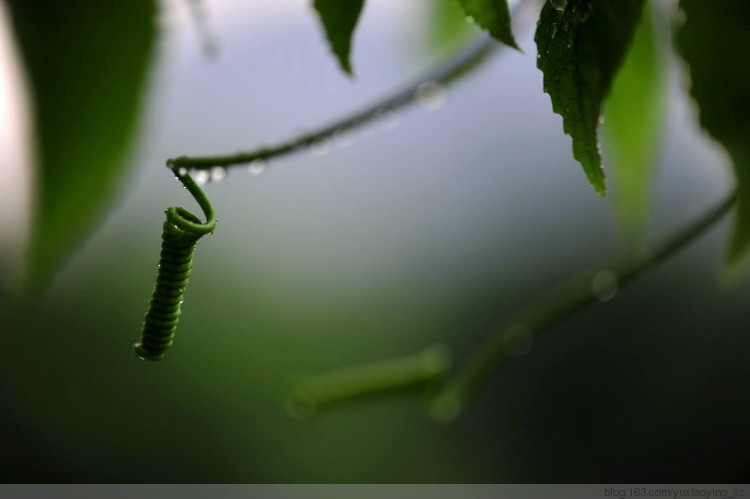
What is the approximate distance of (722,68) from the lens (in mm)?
245

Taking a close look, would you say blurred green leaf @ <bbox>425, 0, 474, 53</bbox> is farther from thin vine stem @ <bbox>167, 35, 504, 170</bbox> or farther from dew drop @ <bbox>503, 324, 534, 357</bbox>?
dew drop @ <bbox>503, 324, 534, 357</bbox>

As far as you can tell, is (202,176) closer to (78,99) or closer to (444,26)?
(78,99)

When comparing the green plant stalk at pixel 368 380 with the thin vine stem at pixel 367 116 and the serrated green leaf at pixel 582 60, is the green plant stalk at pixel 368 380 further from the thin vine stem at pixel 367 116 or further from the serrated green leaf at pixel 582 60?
the serrated green leaf at pixel 582 60

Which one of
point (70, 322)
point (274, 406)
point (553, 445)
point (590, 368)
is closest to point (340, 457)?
point (274, 406)

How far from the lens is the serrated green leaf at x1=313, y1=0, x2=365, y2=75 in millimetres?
197

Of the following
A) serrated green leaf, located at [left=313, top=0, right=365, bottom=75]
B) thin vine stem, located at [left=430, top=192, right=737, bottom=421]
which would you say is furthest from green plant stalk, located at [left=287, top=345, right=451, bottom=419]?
serrated green leaf, located at [left=313, top=0, right=365, bottom=75]

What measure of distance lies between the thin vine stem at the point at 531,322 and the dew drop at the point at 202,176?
0.23 meters

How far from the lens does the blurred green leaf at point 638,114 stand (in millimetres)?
343

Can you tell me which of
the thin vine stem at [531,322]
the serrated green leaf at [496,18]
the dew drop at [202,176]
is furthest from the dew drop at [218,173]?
the thin vine stem at [531,322]

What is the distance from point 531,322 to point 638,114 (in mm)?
150

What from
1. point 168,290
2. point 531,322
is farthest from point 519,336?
point 168,290

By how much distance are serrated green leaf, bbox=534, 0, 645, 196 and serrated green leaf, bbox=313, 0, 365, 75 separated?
5cm

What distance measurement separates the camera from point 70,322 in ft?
10.5

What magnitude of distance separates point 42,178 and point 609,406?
295 cm
